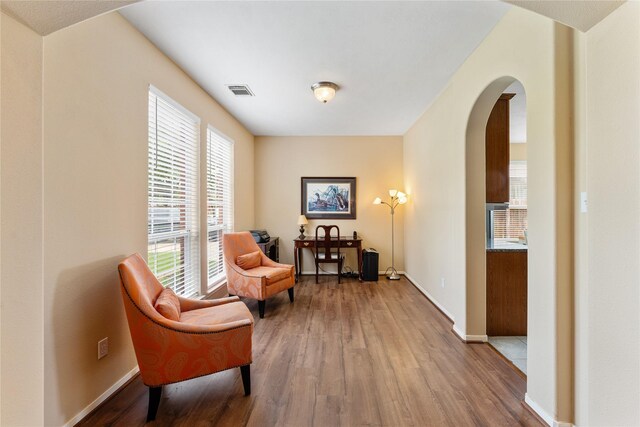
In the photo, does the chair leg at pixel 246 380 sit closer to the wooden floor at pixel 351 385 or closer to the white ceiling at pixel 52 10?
the wooden floor at pixel 351 385

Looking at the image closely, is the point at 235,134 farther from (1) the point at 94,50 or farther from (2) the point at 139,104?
(1) the point at 94,50

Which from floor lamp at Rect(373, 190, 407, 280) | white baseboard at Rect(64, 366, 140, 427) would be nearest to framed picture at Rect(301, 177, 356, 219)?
floor lamp at Rect(373, 190, 407, 280)

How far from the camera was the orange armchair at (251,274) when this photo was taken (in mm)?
3168

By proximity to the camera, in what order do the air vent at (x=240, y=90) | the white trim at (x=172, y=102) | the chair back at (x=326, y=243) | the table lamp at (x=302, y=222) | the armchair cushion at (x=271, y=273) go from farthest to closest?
the table lamp at (x=302, y=222)
the chair back at (x=326, y=243)
the armchair cushion at (x=271, y=273)
the air vent at (x=240, y=90)
the white trim at (x=172, y=102)

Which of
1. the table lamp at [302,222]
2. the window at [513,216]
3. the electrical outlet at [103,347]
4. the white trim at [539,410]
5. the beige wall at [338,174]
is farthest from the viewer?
the window at [513,216]

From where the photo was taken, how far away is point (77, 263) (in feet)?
5.26

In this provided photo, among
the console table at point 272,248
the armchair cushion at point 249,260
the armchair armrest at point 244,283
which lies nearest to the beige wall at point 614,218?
the armchair armrest at point 244,283

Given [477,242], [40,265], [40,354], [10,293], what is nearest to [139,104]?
[40,265]

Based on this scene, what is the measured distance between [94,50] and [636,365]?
122 inches

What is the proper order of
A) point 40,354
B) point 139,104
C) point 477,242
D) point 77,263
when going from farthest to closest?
1. point 477,242
2. point 139,104
3. point 77,263
4. point 40,354

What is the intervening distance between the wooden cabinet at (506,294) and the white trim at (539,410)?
0.98 meters

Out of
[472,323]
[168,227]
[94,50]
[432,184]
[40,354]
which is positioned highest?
[94,50]

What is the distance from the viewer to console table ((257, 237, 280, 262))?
4399 millimetres

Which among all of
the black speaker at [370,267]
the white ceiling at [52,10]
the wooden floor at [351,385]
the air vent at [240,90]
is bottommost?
the wooden floor at [351,385]
